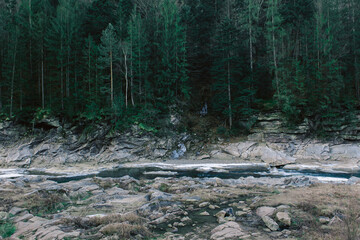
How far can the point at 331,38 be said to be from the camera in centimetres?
2908

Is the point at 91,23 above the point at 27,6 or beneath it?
beneath

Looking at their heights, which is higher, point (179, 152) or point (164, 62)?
point (164, 62)

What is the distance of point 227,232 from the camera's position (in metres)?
6.88

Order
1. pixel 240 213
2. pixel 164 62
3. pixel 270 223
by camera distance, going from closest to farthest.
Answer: pixel 270 223, pixel 240 213, pixel 164 62

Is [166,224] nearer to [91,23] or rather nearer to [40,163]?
[40,163]

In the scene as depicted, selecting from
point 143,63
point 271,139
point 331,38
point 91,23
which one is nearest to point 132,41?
point 143,63

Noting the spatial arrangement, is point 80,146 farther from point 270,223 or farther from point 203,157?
point 270,223

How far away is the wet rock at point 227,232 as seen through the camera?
21.6 ft

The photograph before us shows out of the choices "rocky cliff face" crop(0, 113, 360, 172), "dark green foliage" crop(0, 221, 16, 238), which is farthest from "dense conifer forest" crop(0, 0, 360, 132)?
"dark green foliage" crop(0, 221, 16, 238)

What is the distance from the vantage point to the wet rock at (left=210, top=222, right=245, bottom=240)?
21.6ft

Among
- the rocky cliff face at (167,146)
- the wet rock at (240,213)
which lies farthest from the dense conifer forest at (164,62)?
the wet rock at (240,213)

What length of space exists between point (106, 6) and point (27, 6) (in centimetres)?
1034

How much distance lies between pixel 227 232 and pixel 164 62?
89.1 feet

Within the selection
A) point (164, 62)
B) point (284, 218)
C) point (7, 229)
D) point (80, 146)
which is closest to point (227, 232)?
point (284, 218)
